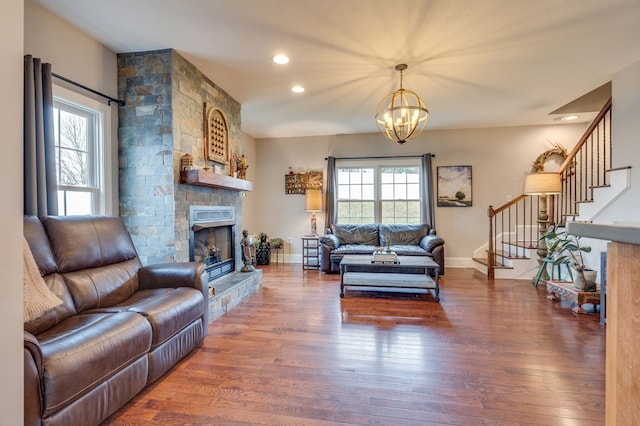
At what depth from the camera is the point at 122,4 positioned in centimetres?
234

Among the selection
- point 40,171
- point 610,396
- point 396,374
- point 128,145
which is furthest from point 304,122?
point 610,396

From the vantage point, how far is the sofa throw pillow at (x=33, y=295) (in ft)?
5.51

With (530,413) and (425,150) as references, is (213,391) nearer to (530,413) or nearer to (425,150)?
(530,413)

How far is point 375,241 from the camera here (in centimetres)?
582

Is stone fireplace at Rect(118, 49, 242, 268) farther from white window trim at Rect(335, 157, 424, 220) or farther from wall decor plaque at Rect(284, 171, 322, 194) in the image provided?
white window trim at Rect(335, 157, 424, 220)

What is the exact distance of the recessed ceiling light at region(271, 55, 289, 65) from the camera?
3134 mm

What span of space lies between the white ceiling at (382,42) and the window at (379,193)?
2.01 meters

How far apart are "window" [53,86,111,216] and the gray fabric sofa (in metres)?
3.43

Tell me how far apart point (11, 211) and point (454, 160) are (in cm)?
628

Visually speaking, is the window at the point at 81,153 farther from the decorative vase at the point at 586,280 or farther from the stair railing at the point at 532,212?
the stair railing at the point at 532,212

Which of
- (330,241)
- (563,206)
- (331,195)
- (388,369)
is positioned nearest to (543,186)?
(563,206)

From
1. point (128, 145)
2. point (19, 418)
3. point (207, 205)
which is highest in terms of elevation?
point (128, 145)

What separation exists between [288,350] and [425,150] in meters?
4.87

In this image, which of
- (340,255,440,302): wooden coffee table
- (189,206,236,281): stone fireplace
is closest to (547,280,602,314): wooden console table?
(340,255,440,302): wooden coffee table
